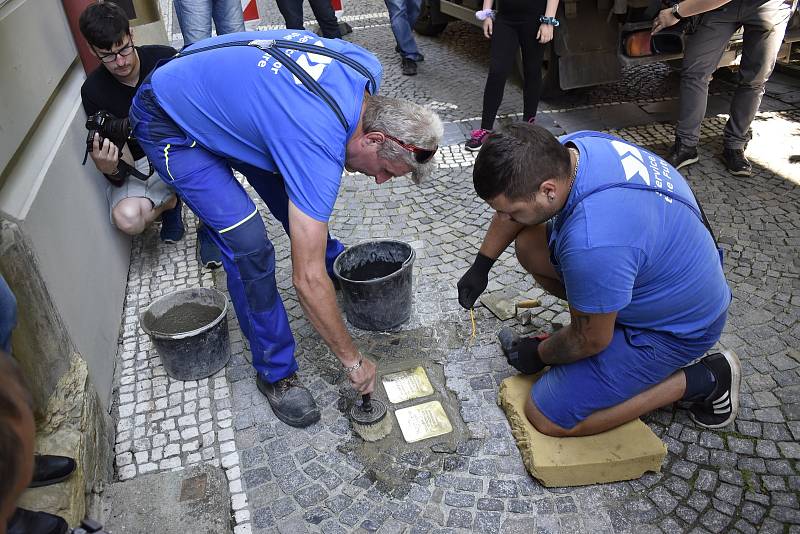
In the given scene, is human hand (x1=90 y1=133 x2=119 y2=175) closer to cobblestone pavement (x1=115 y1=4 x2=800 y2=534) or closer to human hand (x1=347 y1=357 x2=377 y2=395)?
cobblestone pavement (x1=115 y1=4 x2=800 y2=534)

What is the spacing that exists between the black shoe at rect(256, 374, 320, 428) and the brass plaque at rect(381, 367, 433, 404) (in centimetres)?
37

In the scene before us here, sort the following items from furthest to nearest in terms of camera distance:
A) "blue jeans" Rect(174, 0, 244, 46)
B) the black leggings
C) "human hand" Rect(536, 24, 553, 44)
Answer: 1. "blue jeans" Rect(174, 0, 244, 46)
2. the black leggings
3. "human hand" Rect(536, 24, 553, 44)

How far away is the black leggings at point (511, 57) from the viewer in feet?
15.3

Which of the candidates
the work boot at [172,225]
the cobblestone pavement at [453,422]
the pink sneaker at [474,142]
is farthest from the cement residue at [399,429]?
the pink sneaker at [474,142]

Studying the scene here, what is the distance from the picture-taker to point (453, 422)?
2.70 meters

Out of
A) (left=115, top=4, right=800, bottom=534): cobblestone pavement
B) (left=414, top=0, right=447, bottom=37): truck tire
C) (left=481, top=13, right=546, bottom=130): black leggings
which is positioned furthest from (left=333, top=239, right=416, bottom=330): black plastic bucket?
(left=414, top=0, right=447, bottom=37): truck tire

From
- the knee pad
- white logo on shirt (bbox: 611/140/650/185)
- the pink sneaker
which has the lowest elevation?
the pink sneaker

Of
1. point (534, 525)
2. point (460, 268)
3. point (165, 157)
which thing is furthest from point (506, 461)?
point (165, 157)

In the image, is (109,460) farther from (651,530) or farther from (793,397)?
(793,397)

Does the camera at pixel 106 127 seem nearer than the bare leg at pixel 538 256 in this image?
No

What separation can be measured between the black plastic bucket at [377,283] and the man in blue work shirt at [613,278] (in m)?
0.70

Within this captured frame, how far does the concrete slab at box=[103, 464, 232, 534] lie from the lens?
2.29m

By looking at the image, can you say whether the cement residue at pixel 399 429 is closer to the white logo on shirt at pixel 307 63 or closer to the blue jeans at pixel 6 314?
the blue jeans at pixel 6 314

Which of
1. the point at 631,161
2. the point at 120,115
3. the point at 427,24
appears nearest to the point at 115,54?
the point at 120,115
